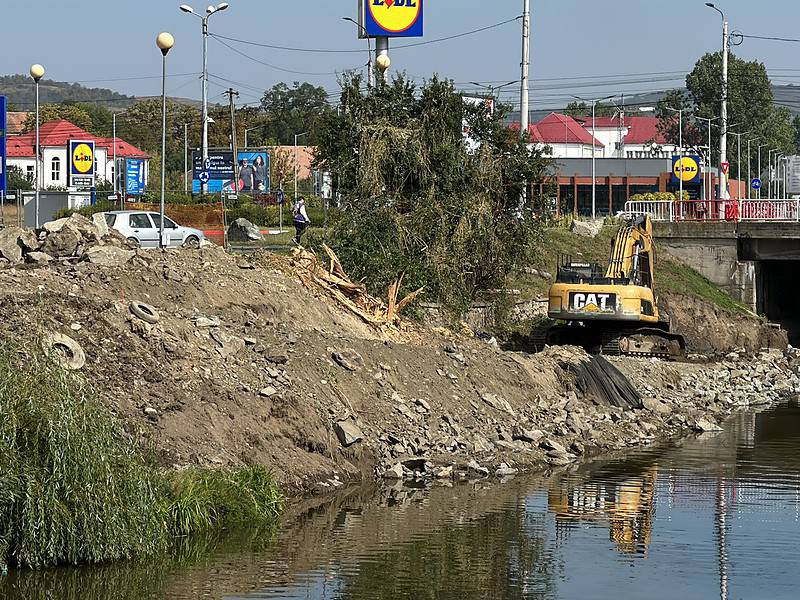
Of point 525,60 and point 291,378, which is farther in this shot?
point 525,60

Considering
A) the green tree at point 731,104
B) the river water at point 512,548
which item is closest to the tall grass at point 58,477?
the river water at point 512,548

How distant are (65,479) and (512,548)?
19.9ft

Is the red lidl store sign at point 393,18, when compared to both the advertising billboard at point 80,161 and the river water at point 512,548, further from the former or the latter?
the river water at point 512,548

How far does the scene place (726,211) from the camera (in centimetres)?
5356

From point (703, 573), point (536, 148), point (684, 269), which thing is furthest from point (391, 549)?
point (684, 269)

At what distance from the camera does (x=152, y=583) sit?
50.6 feet

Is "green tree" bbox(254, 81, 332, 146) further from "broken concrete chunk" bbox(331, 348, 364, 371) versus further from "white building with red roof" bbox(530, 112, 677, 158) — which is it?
"broken concrete chunk" bbox(331, 348, 364, 371)

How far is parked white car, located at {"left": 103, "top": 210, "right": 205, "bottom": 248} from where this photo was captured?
142 feet

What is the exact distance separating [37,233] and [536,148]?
59.2ft

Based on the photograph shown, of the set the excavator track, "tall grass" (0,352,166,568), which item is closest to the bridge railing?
the excavator track

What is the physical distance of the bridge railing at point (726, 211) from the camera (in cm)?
5184

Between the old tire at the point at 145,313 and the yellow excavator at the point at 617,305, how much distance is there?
16160mm

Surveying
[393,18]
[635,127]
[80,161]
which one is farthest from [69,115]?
[393,18]

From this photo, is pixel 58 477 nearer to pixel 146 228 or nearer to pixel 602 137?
pixel 146 228
